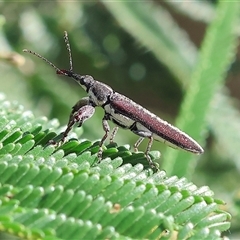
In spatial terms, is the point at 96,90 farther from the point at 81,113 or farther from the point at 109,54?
the point at 109,54

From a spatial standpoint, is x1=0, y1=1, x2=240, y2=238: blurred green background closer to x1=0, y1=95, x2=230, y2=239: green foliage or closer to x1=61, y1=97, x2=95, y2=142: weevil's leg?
x1=61, y1=97, x2=95, y2=142: weevil's leg

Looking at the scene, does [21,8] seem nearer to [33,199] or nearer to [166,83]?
[166,83]

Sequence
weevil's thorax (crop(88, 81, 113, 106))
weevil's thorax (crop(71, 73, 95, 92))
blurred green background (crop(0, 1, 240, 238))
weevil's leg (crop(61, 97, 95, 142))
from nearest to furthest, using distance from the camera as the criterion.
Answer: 1. weevil's leg (crop(61, 97, 95, 142))
2. weevil's thorax (crop(88, 81, 113, 106))
3. weevil's thorax (crop(71, 73, 95, 92))
4. blurred green background (crop(0, 1, 240, 238))

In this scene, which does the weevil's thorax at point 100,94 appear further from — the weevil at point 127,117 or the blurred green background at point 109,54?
the blurred green background at point 109,54

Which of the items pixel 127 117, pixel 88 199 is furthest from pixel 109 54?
pixel 88 199

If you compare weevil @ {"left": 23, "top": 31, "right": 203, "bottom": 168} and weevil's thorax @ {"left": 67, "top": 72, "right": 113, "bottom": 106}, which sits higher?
weevil's thorax @ {"left": 67, "top": 72, "right": 113, "bottom": 106}

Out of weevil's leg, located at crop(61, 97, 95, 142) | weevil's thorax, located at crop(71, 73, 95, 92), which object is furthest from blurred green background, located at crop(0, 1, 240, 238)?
weevil's leg, located at crop(61, 97, 95, 142)
